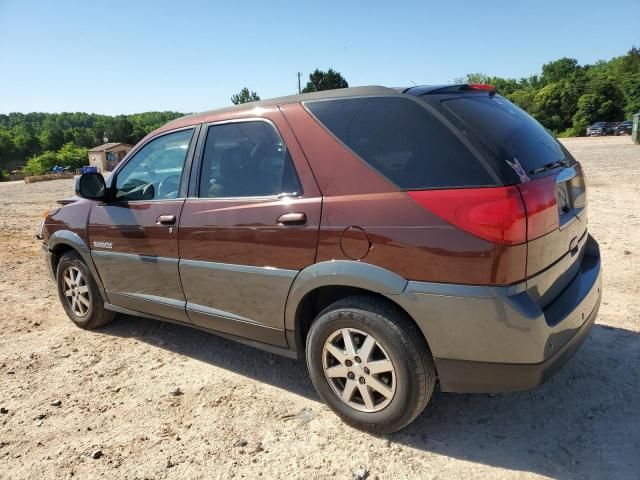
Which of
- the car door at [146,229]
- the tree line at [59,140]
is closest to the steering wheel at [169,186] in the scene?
the car door at [146,229]

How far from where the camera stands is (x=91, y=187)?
3.90m

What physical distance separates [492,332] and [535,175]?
82 cm

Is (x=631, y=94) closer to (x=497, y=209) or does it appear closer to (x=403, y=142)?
(x=403, y=142)

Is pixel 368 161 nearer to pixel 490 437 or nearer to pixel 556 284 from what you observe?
pixel 556 284

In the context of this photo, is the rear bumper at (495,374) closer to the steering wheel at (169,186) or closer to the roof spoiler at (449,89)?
the roof spoiler at (449,89)

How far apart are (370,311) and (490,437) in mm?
1017

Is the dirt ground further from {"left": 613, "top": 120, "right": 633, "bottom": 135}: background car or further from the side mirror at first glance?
{"left": 613, "top": 120, "right": 633, "bottom": 135}: background car

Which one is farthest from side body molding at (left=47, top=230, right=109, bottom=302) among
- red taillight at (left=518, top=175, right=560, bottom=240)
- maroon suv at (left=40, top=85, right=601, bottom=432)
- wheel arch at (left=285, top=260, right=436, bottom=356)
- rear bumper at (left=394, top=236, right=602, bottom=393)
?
red taillight at (left=518, top=175, right=560, bottom=240)

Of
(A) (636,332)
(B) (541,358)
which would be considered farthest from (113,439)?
(A) (636,332)

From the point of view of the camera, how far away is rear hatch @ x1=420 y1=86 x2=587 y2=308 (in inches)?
88.9

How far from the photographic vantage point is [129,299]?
3.97 m

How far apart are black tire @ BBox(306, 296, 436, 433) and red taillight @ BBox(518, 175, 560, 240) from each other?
0.77m

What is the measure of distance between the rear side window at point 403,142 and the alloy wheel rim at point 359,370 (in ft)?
2.90

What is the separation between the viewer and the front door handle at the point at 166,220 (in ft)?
11.2
